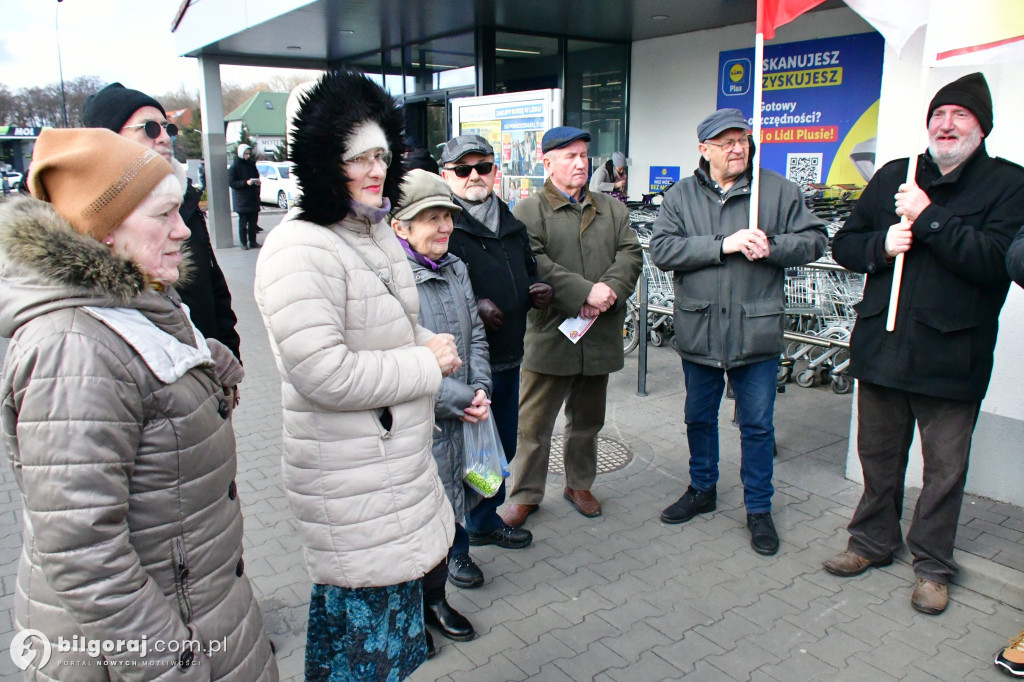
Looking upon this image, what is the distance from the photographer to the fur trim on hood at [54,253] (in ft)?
5.11

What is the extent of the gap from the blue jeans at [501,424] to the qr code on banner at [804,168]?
255 inches

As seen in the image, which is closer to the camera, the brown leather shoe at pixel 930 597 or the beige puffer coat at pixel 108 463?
the beige puffer coat at pixel 108 463

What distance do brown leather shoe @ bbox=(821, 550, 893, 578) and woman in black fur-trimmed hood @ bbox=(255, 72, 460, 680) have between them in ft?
7.39

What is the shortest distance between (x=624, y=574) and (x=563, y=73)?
9.24 m

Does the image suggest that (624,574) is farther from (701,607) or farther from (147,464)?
(147,464)

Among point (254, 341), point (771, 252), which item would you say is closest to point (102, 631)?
point (771, 252)

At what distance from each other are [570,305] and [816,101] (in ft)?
21.5

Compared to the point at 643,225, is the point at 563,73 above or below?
above

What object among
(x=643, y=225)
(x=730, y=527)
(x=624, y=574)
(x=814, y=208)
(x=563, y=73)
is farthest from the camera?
(x=563, y=73)

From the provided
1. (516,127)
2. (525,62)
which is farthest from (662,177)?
(516,127)

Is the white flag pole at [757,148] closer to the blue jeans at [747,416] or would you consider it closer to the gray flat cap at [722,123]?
the gray flat cap at [722,123]

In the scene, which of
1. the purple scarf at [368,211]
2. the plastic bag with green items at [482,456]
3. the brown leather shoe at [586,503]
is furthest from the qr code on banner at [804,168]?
the purple scarf at [368,211]

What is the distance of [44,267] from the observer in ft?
5.12

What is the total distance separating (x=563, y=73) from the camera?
37.6ft
